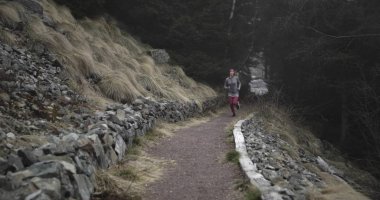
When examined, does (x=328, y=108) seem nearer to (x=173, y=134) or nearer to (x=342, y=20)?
(x=342, y=20)

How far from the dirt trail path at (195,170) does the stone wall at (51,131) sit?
34.3 inches

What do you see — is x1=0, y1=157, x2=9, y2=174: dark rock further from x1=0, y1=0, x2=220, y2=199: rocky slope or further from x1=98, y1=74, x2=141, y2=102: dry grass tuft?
x1=98, y1=74, x2=141, y2=102: dry grass tuft

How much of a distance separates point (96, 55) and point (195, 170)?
7.33 m

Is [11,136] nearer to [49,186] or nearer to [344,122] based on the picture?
[49,186]

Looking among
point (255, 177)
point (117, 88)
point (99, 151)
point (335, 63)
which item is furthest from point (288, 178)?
point (335, 63)

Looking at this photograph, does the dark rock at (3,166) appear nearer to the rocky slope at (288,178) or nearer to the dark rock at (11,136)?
the dark rock at (11,136)

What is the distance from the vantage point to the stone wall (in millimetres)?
4113

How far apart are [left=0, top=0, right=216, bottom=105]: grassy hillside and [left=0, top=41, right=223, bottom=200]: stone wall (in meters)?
0.62

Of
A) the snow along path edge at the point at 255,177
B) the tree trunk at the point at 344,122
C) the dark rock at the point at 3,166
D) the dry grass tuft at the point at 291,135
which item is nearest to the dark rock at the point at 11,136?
the dark rock at the point at 3,166

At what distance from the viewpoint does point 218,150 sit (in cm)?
872

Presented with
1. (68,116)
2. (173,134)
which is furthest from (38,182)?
(173,134)

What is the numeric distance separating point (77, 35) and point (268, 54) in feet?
49.4

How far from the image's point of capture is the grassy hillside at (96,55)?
33.4ft

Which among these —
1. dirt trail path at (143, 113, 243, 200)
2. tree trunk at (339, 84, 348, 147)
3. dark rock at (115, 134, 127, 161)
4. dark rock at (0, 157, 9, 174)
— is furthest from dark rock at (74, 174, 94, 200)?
tree trunk at (339, 84, 348, 147)
